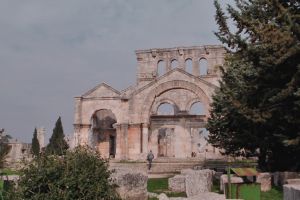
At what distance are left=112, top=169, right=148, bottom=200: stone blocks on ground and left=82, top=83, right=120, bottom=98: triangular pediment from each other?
2611cm

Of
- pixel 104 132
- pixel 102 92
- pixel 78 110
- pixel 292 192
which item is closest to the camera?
pixel 292 192

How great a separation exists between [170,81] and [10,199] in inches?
1147

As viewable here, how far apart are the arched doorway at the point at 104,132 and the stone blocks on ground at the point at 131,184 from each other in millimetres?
30857

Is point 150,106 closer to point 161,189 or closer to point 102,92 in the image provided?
point 102,92

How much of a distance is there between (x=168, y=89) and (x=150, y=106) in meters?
2.18

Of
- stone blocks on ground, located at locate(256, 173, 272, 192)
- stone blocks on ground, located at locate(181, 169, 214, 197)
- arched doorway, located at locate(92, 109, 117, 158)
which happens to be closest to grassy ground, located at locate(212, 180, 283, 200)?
stone blocks on ground, located at locate(256, 173, 272, 192)

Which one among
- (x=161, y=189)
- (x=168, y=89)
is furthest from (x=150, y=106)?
(x=161, y=189)

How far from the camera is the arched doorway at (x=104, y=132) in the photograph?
143 feet

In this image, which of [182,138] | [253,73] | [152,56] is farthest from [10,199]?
[152,56]

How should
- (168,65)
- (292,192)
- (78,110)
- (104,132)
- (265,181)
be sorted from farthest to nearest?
(104,132) → (168,65) → (78,110) → (265,181) → (292,192)

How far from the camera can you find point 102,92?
38.5 m

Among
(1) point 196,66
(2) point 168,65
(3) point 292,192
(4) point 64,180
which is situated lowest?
(4) point 64,180

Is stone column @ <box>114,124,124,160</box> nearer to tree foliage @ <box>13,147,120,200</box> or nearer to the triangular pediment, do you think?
the triangular pediment

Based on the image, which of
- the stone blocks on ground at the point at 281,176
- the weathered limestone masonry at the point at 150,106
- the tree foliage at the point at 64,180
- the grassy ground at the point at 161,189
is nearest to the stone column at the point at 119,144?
the weathered limestone masonry at the point at 150,106
